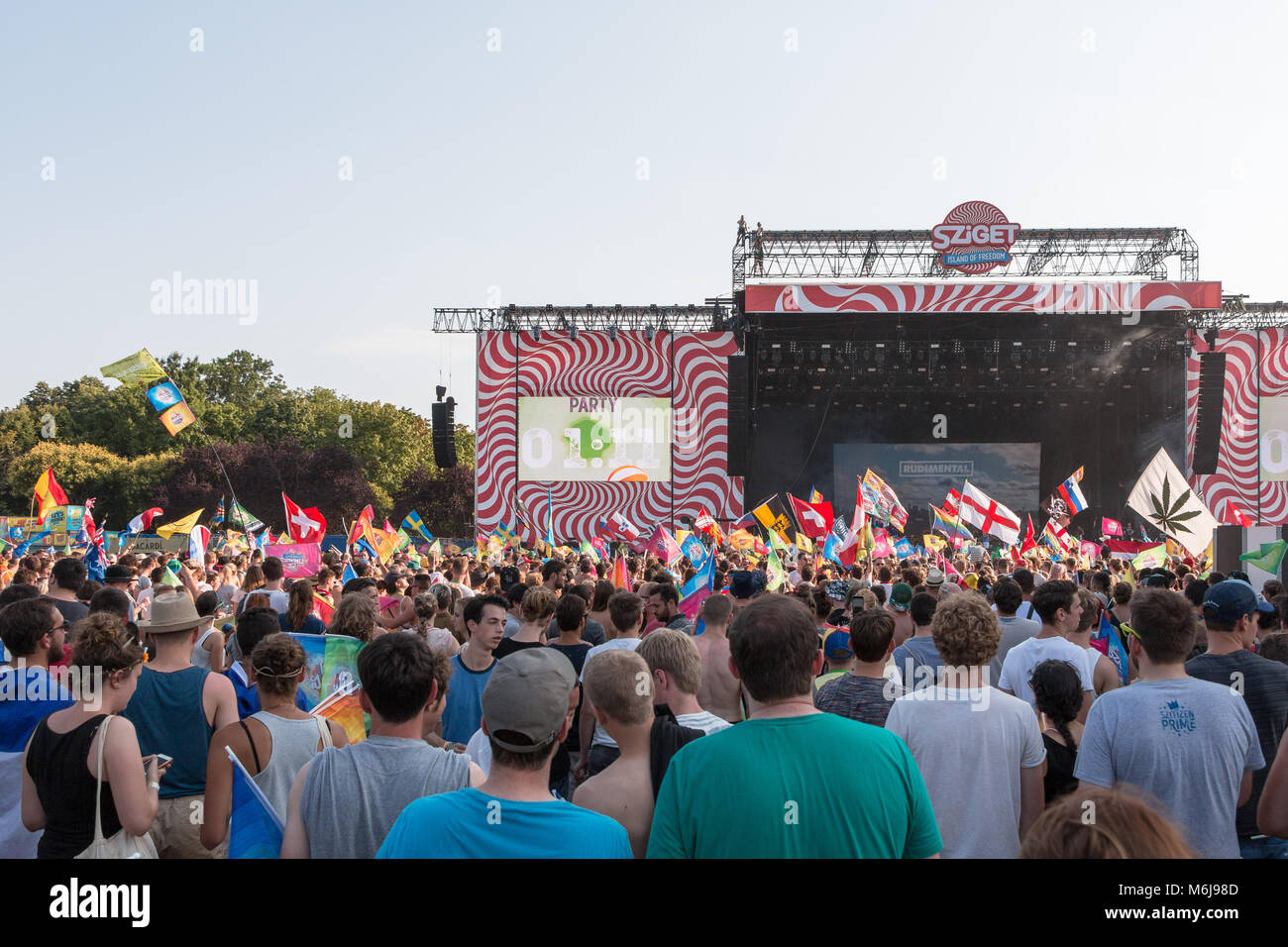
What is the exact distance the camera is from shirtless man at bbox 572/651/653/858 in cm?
282

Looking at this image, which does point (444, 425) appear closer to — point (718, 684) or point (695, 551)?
point (695, 551)

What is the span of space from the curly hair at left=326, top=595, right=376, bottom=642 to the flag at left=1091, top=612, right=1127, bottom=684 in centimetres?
403

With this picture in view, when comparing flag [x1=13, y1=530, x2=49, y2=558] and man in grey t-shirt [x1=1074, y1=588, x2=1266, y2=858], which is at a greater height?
man in grey t-shirt [x1=1074, y1=588, x2=1266, y2=858]

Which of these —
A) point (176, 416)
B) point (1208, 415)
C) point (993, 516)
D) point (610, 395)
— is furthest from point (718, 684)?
point (1208, 415)

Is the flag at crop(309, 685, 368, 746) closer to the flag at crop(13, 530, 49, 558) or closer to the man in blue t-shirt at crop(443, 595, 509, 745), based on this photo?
the man in blue t-shirt at crop(443, 595, 509, 745)

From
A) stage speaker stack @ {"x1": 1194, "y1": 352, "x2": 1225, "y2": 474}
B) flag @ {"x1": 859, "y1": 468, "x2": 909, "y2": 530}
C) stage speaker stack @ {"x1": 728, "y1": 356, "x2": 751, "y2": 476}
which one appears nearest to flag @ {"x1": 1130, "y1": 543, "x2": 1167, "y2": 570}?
flag @ {"x1": 859, "y1": 468, "x2": 909, "y2": 530}

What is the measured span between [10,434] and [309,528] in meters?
50.9

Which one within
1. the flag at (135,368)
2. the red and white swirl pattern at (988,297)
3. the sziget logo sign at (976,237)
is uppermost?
the sziget logo sign at (976,237)

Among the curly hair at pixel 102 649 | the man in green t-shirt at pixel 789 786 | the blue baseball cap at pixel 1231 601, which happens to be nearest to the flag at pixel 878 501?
the blue baseball cap at pixel 1231 601

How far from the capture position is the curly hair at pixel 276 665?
10.4 feet

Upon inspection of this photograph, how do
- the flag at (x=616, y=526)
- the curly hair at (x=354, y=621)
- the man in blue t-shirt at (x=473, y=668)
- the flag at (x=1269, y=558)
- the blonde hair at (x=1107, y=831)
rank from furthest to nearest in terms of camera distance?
1. the flag at (x=616, y=526)
2. the flag at (x=1269, y=558)
3. the curly hair at (x=354, y=621)
4. the man in blue t-shirt at (x=473, y=668)
5. the blonde hair at (x=1107, y=831)

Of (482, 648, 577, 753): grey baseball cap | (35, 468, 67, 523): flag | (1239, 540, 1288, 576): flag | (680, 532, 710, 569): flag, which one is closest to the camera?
(482, 648, 577, 753): grey baseball cap

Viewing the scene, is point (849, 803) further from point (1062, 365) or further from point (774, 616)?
point (1062, 365)

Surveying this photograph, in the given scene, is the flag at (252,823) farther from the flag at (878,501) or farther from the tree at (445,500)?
the tree at (445,500)
